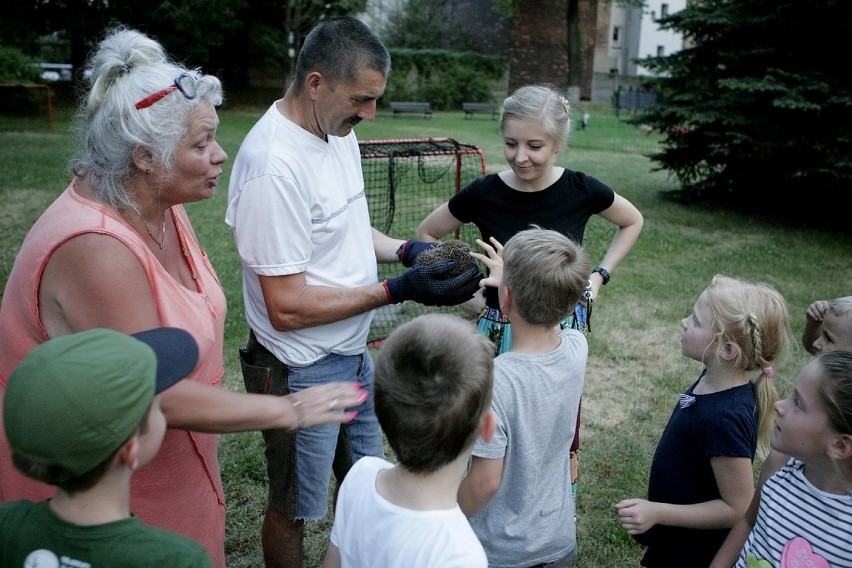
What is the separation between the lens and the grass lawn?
3.47m

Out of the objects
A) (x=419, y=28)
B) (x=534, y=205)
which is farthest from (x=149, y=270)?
(x=419, y=28)

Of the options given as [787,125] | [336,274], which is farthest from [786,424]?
[787,125]

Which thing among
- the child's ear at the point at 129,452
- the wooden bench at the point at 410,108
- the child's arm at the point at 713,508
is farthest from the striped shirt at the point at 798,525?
the wooden bench at the point at 410,108

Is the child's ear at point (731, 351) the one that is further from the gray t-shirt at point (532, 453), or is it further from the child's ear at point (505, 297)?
the child's ear at point (505, 297)

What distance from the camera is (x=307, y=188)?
2.19 meters

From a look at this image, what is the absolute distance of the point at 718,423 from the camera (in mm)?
2113

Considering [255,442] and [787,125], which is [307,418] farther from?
[787,125]

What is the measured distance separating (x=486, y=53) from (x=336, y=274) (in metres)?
35.6

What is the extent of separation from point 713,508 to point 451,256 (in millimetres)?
1178

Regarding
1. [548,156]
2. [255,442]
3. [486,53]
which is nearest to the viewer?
[548,156]

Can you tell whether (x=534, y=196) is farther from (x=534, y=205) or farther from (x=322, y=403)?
(x=322, y=403)

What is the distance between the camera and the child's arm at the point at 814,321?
2.50 m

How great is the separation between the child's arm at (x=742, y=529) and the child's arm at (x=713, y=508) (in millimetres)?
47

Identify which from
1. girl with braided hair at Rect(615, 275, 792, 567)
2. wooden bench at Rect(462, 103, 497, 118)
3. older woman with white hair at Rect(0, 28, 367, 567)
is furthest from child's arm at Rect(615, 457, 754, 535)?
wooden bench at Rect(462, 103, 497, 118)
